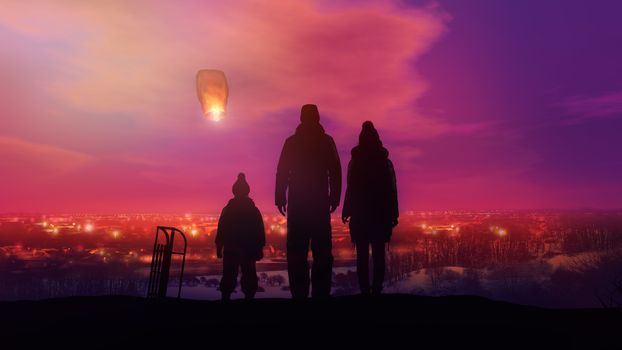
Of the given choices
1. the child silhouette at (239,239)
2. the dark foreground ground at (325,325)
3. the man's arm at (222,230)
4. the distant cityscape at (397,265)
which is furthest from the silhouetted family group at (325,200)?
the distant cityscape at (397,265)

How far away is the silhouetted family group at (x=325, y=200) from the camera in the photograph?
324 inches

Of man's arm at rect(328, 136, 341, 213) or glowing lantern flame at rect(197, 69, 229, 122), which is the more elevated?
glowing lantern flame at rect(197, 69, 229, 122)

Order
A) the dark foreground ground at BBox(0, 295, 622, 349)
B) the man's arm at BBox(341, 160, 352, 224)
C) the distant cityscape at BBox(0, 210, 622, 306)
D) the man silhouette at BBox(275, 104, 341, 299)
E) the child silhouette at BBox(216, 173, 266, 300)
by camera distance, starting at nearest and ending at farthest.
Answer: the dark foreground ground at BBox(0, 295, 622, 349), the man silhouette at BBox(275, 104, 341, 299), the man's arm at BBox(341, 160, 352, 224), the child silhouette at BBox(216, 173, 266, 300), the distant cityscape at BBox(0, 210, 622, 306)

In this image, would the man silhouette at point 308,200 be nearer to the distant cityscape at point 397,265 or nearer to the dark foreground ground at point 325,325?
the dark foreground ground at point 325,325

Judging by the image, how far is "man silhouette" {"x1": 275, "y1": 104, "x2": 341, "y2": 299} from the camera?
8.21 metres

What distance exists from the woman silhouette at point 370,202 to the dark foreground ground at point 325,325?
0.80m

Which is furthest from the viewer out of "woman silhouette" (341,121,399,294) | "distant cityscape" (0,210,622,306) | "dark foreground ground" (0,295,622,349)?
"distant cityscape" (0,210,622,306)

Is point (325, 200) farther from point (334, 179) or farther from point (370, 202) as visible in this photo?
point (370, 202)

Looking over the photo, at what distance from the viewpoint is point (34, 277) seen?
206 feet

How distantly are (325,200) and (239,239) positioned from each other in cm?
418

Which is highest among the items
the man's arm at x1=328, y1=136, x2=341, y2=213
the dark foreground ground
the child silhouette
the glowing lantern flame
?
the glowing lantern flame

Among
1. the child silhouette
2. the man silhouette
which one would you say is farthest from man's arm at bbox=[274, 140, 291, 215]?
the child silhouette

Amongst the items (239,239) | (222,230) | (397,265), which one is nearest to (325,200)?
(239,239)

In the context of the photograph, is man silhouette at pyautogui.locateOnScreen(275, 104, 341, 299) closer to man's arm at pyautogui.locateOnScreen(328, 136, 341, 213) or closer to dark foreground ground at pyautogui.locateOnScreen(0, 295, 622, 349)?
man's arm at pyautogui.locateOnScreen(328, 136, 341, 213)
